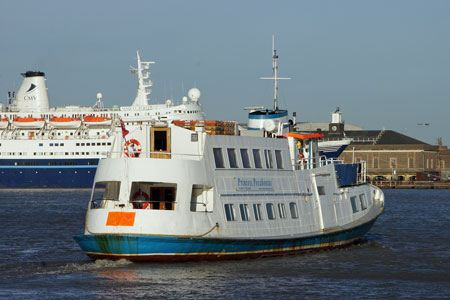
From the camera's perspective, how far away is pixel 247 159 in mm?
30000

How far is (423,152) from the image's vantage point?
146 meters

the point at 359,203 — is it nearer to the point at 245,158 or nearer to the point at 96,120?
the point at 245,158

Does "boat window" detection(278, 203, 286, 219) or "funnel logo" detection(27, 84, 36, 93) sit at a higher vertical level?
"funnel logo" detection(27, 84, 36, 93)

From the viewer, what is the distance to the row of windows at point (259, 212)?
93.9 feet

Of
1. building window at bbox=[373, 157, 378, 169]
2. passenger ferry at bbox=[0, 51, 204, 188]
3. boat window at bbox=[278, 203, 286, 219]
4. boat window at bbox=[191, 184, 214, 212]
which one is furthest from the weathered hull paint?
building window at bbox=[373, 157, 378, 169]

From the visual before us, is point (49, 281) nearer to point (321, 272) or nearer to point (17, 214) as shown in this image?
point (321, 272)

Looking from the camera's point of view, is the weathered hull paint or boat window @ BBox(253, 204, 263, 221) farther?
boat window @ BBox(253, 204, 263, 221)

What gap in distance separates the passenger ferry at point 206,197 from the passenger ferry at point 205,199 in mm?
34

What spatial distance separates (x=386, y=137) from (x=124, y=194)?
12779 cm

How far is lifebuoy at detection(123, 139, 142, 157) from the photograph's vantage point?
27969 millimetres

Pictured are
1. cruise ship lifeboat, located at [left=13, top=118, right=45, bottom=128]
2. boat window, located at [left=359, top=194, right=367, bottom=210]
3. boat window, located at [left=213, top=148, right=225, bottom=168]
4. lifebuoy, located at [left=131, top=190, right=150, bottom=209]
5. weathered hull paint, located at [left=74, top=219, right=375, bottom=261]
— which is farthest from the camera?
cruise ship lifeboat, located at [left=13, top=118, right=45, bottom=128]

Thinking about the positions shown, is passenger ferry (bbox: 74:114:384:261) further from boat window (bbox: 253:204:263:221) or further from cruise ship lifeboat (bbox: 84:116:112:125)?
cruise ship lifeboat (bbox: 84:116:112:125)

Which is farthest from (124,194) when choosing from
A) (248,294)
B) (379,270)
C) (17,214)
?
(17,214)

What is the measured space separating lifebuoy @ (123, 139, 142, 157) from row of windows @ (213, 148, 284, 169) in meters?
2.62
